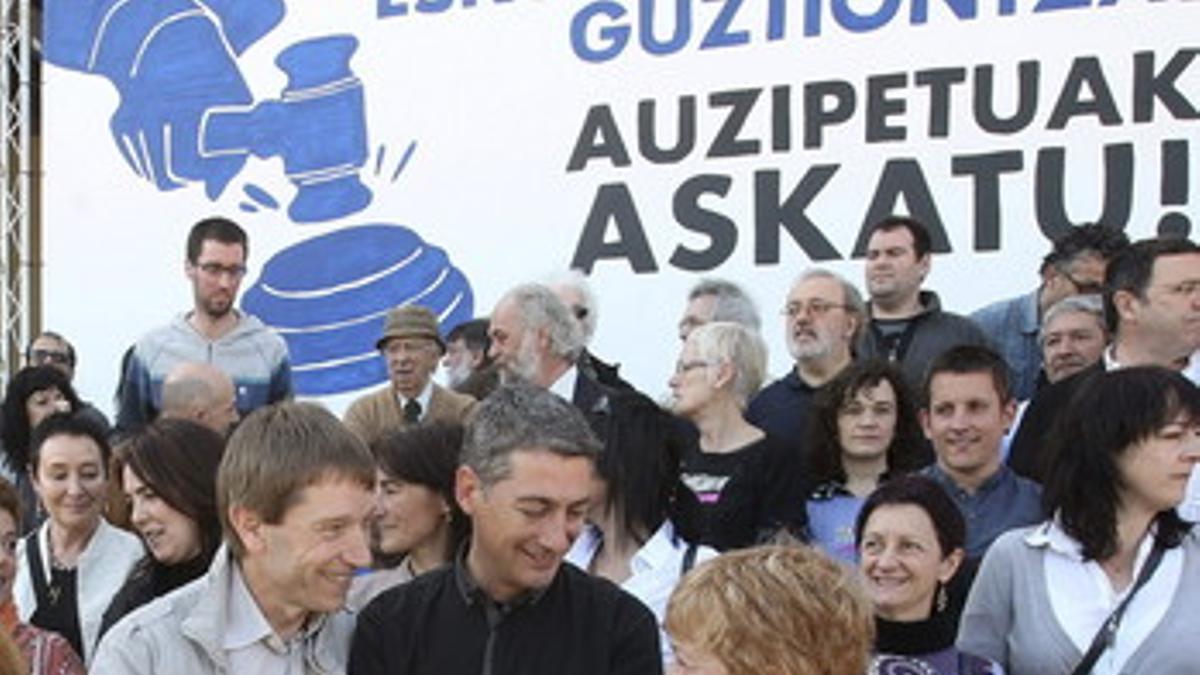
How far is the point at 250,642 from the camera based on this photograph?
262 centimetres

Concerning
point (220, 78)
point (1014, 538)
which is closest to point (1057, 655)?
point (1014, 538)

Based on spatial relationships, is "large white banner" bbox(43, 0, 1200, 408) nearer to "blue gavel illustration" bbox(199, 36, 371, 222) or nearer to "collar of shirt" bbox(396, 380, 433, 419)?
"blue gavel illustration" bbox(199, 36, 371, 222)

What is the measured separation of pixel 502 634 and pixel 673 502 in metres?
1.37

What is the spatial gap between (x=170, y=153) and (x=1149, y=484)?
5841 millimetres

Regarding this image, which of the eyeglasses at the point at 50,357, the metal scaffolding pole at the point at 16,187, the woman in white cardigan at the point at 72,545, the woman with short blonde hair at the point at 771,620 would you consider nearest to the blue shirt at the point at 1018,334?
the woman in white cardigan at the point at 72,545

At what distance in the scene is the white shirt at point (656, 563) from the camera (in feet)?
13.1

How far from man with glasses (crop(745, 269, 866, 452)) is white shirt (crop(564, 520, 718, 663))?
106cm

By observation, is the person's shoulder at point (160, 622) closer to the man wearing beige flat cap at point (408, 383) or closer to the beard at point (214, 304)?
the man wearing beige flat cap at point (408, 383)

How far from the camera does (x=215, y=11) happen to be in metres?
8.22

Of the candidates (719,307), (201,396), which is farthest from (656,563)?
(719,307)

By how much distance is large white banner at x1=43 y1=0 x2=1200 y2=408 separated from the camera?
6312 millimetres

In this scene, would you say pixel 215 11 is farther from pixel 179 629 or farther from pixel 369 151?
pixel 179 629

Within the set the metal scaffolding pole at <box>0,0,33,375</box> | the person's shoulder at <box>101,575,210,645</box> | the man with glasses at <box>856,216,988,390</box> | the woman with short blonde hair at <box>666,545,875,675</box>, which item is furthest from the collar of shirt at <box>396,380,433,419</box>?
the woman with short blonde hair at <box>666,545,875,675</box>

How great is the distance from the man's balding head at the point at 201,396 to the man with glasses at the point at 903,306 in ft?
6.42
